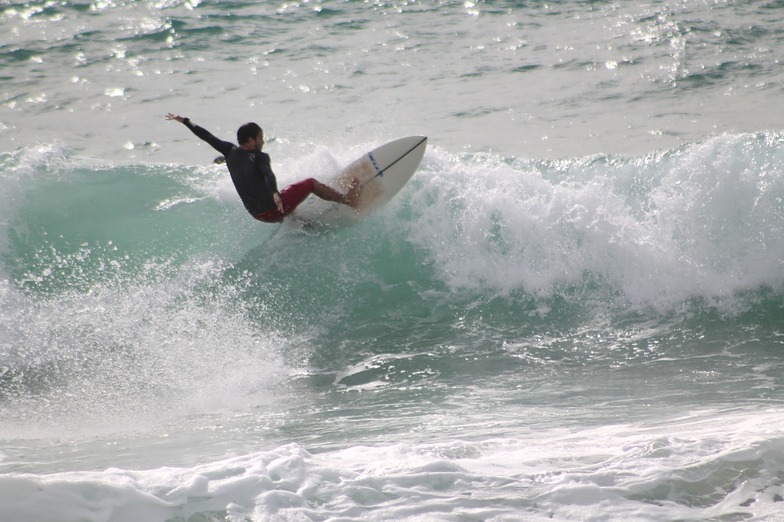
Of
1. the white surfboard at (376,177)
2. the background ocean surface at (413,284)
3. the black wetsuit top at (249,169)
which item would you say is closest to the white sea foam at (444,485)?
the background ocean surface at (413,284)

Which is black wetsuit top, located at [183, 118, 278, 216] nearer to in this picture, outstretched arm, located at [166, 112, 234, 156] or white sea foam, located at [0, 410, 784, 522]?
outstretched arm, located at [166, 112, 234, 156]

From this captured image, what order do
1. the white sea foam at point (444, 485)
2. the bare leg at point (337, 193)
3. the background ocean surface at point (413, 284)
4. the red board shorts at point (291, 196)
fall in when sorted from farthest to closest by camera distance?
the bare leg at point (337, 193) → the red board shorts at point (291, 196) → the background ocean surface at point (413, 284) → the white sea foam at point (444, 485)

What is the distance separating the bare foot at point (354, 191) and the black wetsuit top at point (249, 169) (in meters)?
1.02

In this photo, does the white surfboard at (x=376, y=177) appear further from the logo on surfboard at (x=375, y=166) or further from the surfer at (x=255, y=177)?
the surfer at (x=255, y=177)

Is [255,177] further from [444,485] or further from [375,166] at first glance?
[444,485]

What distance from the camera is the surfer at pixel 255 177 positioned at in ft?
22.9

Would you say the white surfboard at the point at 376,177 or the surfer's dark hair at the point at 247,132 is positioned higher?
the surfer's dark hair at the point at 247,132

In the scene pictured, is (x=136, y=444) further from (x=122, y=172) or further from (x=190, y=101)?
(x=190, y=101)

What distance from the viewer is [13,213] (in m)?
8.55

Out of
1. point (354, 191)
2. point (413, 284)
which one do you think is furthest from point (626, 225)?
point (354, 191)

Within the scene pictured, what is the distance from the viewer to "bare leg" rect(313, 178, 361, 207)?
301 inches

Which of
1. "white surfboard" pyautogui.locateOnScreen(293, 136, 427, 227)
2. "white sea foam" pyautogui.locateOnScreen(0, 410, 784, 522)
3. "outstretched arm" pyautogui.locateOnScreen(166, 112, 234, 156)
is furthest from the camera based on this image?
"white surfboard" pyautogui.locateOnScreen(293, 136, 427, 227)

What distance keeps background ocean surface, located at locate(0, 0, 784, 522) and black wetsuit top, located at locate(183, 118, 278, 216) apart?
3.10 ft

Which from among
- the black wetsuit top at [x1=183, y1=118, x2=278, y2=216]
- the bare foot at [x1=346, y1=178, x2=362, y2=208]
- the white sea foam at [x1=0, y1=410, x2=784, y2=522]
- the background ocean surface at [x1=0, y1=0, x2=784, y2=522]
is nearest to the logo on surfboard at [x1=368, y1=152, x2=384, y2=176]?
the bare foot at [x1=346, y1=178, x2=362, y2=208]
